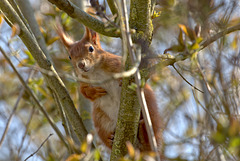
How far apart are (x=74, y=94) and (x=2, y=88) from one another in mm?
1221

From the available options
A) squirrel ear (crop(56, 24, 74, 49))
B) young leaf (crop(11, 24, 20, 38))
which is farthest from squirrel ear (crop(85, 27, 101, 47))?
young leaf (crop(11, 24, 20, 38))

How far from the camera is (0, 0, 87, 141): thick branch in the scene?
6.84ft

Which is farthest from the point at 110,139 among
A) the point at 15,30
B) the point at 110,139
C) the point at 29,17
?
the point at 15,30

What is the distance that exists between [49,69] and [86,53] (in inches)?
35.4

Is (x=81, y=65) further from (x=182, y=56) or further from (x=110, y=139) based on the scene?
(x=182, y=56)

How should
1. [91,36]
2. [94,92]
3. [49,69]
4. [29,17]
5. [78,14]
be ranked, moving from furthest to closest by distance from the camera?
1. [91,36]
2. [94,92]
3. [29,17]
4. [49,69]
5. [78,14]

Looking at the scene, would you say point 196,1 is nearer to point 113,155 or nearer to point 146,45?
point 146,45

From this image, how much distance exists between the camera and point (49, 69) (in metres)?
2.17

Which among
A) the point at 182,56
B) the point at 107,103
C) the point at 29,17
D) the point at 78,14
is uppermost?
the point at 29,17

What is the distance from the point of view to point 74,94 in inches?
171

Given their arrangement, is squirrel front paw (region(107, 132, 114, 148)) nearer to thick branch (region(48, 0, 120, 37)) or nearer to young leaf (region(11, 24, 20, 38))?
thick branch (region(48, 0, 120, 37))

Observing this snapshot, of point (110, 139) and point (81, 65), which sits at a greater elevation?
point (81, 65)

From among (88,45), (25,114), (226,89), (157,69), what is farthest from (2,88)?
(226,89)

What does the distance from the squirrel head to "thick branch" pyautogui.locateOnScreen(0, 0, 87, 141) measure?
0.60 meters
